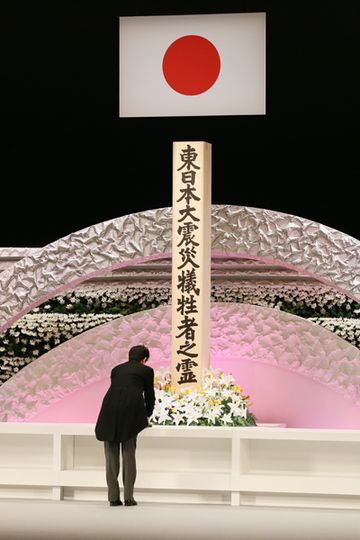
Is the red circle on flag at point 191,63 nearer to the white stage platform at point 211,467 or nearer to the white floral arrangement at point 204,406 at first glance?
the white floral arrangement at point 204,406

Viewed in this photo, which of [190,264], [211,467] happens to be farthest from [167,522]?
[190,264]

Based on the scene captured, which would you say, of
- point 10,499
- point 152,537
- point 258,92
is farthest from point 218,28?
point 152,537

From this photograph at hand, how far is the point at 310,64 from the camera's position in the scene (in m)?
10.1

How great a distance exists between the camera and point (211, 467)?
25.0ft

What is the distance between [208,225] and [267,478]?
1.88 meters

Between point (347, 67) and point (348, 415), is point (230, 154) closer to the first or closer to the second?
point (347, 67)

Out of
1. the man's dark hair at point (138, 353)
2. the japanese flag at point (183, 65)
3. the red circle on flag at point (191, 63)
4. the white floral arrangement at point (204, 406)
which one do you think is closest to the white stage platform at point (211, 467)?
the white floral arrangement at point (204, 406)

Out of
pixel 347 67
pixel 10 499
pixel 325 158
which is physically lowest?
pixel 10 499

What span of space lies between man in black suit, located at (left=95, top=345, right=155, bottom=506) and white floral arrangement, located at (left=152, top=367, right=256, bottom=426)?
460 millimetres

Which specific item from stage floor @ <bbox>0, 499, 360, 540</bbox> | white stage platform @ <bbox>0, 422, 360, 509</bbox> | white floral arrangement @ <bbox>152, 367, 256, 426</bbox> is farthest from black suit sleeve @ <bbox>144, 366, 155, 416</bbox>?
stage floor @ <bbox>0, 499, 360, 540</bbox>

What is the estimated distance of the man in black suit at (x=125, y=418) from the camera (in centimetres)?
712

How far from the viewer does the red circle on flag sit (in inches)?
351

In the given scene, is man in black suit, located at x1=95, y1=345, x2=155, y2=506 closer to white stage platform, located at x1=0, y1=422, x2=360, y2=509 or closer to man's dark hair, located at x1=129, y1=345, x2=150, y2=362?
man's dark hair, located at x1=129, y1=345, x2=150, y2=362

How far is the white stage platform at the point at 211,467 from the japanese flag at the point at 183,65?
8.68ft
